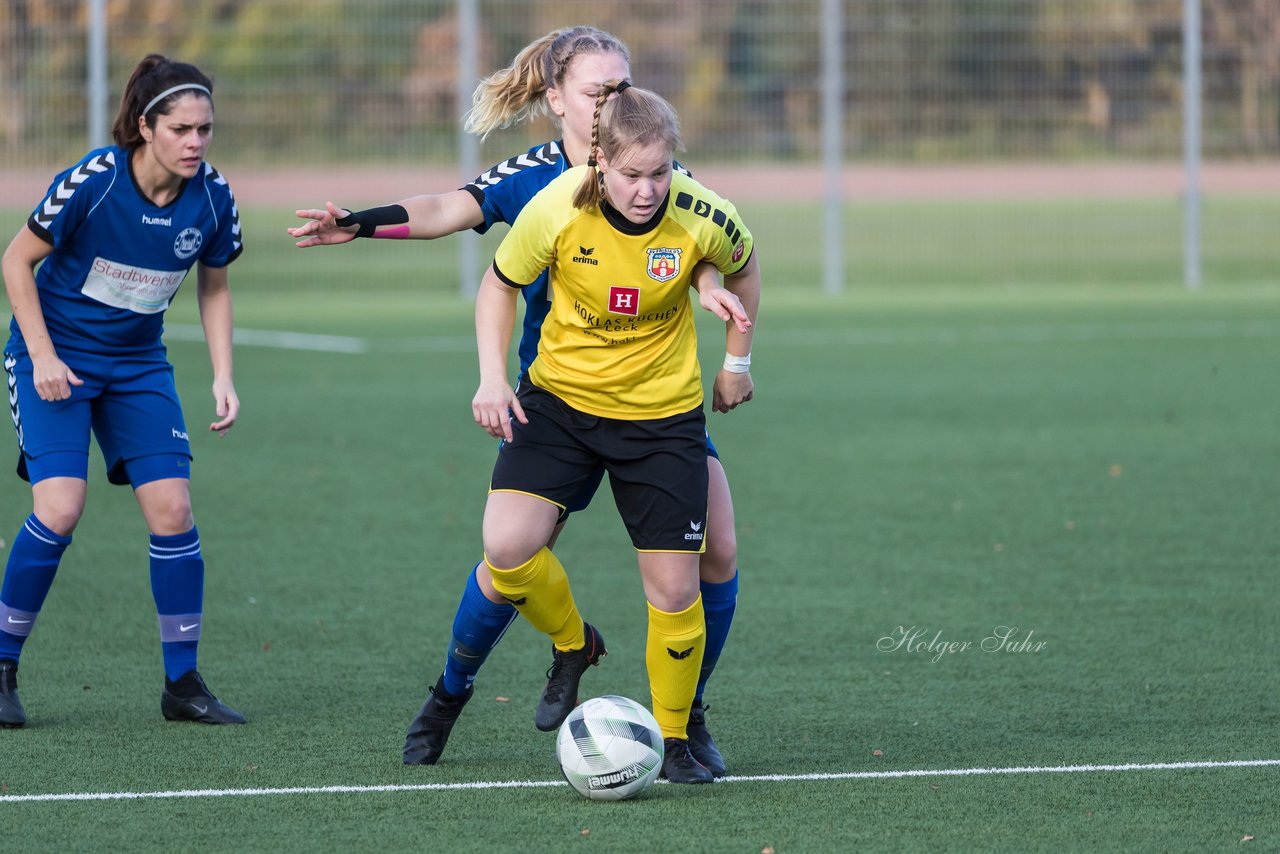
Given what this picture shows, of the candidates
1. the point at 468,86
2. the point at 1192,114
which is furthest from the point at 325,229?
the point at 1192,114

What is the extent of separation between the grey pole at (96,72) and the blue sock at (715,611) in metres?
15.5

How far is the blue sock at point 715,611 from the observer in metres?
4.67

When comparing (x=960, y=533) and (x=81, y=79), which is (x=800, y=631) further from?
(x=81, y=79)

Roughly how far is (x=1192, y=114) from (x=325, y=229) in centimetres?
1700

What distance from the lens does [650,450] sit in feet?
14.3

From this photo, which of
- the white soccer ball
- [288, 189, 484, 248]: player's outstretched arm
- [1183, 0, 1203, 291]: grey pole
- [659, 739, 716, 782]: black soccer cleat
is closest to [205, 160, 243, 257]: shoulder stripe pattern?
[288, 189, 484, 248]: player's outstretched arm

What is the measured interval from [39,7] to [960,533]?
46.9 ft

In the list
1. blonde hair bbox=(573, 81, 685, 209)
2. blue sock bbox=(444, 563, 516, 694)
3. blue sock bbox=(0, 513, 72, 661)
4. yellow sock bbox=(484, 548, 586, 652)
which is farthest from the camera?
blue sock bbox=(0, 513, 72, 661)

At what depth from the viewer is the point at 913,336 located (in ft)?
51.6

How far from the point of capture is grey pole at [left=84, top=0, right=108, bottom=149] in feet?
61.9

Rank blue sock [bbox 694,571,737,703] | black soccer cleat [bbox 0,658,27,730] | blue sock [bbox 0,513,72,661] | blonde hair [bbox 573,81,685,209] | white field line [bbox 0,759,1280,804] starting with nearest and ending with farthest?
blonde hair [bbox 573,81,685,209]
white field line [bbox 0,759,1280,804]
blue sock [bbox 694,571,737,703]
black soccer cleat [bbox 0,658,27,730]
blue sock [bbox 0,513,72,661]

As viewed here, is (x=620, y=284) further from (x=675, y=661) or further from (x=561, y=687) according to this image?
(x=561, y=687)

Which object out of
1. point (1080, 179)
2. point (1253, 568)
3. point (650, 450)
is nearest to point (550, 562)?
point (650, 450)

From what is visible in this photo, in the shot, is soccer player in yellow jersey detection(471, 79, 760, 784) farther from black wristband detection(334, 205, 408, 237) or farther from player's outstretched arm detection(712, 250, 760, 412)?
black wristband detection(334, 205, 408, 237)
